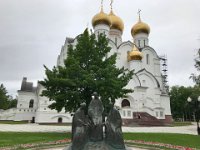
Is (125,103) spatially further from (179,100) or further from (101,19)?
(179,100)

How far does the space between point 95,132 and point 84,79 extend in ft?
26.5

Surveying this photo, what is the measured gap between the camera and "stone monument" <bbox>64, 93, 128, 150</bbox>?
25.2 ft

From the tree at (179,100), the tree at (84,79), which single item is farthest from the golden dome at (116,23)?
the tree at (84,79)

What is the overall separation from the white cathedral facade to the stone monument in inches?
977

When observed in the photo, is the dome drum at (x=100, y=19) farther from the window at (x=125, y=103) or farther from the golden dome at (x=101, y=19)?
the window at (x=125, y=103)

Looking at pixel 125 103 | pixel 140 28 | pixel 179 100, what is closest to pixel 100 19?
pixel 140 28

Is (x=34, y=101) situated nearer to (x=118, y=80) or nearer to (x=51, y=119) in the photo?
(x=51, y=119)

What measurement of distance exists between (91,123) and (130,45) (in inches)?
1480

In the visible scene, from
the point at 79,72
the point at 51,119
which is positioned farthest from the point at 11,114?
the point at 79,72

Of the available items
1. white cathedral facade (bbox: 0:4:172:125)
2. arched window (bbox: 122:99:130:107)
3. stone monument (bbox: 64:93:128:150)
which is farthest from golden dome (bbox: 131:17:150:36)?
stone monument (bbox: 64:93:128:150)

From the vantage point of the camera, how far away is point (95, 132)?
7973 mm

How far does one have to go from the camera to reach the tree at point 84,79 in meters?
15.6

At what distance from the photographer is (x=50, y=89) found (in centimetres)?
1678

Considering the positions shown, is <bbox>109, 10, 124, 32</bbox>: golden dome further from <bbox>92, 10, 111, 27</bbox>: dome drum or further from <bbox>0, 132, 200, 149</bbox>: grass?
<bbox>0, 132, 200, 149</bbox>: grass
